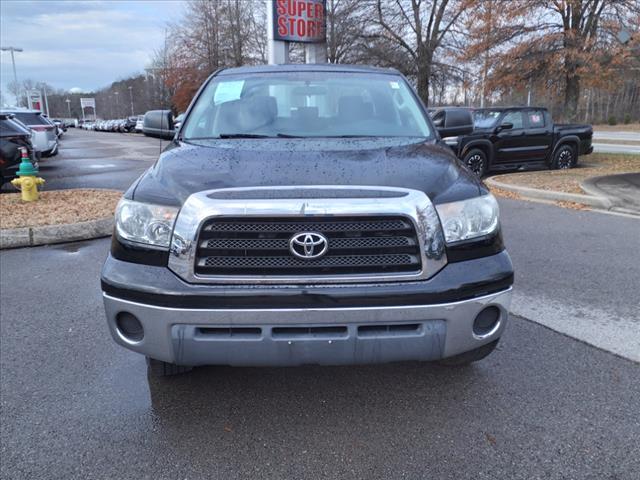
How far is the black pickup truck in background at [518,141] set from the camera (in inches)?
475

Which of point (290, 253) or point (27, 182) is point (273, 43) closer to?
point (27, 182)

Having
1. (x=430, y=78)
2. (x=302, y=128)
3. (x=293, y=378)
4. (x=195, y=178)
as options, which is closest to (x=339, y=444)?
(x=293, y=378)

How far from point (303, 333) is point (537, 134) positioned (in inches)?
481

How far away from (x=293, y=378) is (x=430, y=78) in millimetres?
24455

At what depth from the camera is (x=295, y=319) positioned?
220 centimetres

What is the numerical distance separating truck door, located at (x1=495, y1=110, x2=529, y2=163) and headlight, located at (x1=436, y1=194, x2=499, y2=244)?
10.6 m

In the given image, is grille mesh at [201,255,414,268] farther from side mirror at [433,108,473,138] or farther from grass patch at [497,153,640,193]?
grass patch at [497,153,640,193]

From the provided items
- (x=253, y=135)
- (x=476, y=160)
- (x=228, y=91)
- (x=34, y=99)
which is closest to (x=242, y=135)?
(x=253, y=135)

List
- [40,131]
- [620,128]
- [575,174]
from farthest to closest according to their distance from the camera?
1. [620,128]
2. [40,131]
3. [575,174]

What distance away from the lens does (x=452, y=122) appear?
414 centimetres

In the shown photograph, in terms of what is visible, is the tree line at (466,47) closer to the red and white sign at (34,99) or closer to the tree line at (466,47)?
the tree line at (466,47)

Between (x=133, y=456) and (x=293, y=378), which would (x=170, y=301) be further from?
(x=293, y=378)

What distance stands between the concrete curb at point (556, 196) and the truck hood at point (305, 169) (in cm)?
637

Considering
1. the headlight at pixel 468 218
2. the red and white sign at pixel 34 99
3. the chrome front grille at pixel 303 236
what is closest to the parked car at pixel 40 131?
the chrome front grille at pixel 303 236
